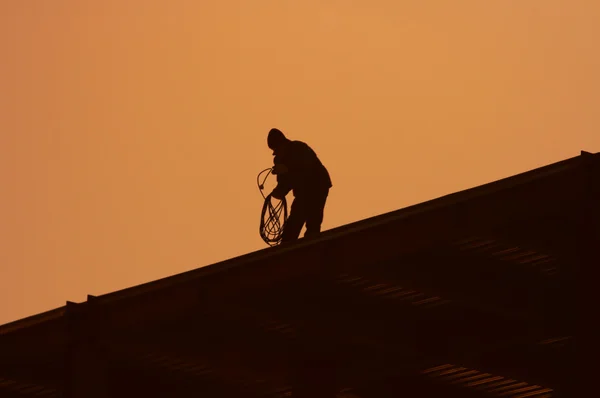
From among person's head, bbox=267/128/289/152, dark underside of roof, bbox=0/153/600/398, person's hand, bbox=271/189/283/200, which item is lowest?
dark underside of roof, bbox=0/153/600/398

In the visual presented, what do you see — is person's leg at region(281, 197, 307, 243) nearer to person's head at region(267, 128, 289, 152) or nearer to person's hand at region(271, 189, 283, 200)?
person's hand at region(271, 189, 283, 200)

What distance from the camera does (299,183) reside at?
1934cm

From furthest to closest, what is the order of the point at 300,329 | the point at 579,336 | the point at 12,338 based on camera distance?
the point at 12,338 < the point at 300,329 < the point at 579,336

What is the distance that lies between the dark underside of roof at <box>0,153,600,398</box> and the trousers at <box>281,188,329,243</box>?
230cm

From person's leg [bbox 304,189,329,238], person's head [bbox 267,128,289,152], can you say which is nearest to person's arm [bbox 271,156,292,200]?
person's head [bbox 267,128,289,152]

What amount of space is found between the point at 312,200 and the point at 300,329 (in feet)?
12.4

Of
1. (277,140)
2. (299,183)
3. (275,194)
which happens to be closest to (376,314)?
(299,183)

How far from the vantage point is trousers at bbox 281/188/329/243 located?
750 inches

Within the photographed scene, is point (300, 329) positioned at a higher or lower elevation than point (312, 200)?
lower

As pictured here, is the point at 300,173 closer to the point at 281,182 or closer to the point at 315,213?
the point at 281,182

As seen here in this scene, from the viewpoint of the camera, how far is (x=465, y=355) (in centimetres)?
1497

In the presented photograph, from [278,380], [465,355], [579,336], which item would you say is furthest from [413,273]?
[278,380]

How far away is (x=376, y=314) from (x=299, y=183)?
13.8ft

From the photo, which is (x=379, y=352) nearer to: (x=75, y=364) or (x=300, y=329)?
(x=300, y=329)
